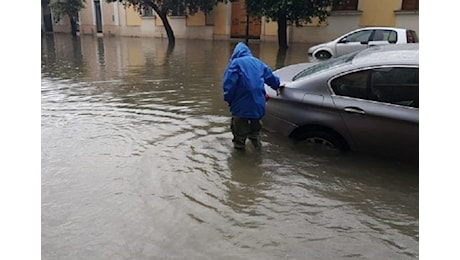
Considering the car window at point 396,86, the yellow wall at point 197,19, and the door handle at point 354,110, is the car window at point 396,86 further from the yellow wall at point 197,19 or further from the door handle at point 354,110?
the yellow wall at point 197,19

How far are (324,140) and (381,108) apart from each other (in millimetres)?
882

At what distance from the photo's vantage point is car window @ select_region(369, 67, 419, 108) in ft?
14.6

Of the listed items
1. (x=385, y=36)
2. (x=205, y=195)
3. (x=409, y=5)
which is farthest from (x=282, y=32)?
(x=205, y=195)

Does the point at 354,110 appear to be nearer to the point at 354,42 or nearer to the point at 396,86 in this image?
the point at 396,86

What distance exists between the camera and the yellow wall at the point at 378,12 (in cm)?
2109

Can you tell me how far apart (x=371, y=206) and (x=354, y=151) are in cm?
105

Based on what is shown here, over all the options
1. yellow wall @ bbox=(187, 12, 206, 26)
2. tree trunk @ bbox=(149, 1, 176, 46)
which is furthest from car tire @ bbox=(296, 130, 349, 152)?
yellow wall @ bbox=(187, 12, 206, 26)

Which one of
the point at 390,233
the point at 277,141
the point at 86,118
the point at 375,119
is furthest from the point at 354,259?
the point at 86,118

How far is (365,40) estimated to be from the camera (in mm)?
14391

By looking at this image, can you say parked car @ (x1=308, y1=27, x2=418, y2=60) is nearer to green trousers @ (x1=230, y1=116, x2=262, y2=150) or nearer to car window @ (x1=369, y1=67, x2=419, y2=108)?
car window @ (x1=369, y1=67, x2=419, y2=108)

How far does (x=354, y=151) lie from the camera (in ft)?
16.5

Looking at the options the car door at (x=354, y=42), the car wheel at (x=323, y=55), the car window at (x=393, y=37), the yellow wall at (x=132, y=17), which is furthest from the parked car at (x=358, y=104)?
the yellow wall at (x=132, y=17)

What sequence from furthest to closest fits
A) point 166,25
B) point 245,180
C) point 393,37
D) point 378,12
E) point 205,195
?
point 166,25 < point 378,12 < point 393,37 < point 245,180 < point 205,195

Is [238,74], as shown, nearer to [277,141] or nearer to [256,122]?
[256,122]
